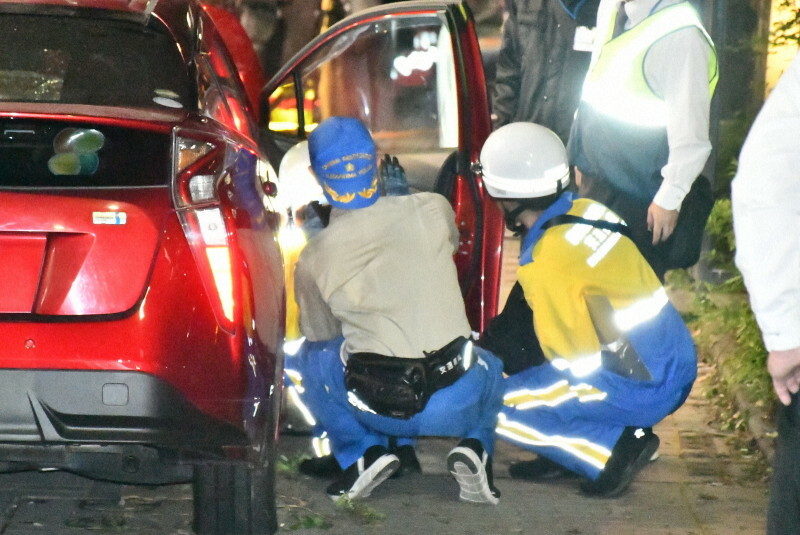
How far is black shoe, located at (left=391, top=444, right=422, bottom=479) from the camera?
15.9ft

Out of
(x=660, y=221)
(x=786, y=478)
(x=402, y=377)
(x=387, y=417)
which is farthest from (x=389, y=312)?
(x=786, y=478)

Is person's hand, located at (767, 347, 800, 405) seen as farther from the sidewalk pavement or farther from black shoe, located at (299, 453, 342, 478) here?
black shoe, located at (299, 453, 342, 478)

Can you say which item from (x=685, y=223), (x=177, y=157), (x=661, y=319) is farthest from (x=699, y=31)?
(x=177, y=157)

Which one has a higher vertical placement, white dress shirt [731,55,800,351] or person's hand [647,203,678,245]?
white dress shirt [731,55,800,351]

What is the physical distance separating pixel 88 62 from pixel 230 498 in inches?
55.5

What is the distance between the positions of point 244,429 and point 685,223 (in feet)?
7.22

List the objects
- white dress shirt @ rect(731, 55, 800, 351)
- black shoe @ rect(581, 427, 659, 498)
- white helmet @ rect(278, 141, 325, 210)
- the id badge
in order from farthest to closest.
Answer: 1. the id badge
2. white helmet @ rect(278, 141, 325, 210)
3. black shoe @ rect(581, 427, 659, 498)
4. white dress shirt @ rect(731, 55, 800, 351)

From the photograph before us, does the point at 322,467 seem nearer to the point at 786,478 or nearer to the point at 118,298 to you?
the point at 118,298

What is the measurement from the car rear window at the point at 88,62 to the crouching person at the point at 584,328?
128 cm

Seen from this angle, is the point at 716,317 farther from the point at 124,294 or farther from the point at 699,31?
the point at 124,294

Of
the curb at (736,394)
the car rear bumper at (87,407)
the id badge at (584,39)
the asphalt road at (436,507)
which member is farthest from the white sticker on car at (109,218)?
the id badge at (584,39)

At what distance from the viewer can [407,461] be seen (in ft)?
15.9

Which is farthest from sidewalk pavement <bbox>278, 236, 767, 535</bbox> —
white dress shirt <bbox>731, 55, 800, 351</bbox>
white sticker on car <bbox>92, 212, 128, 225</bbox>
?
white dress shirt <bbox>731, 55, 800, 351</bbox>

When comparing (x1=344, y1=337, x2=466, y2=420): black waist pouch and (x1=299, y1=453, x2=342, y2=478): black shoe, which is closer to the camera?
(x1=344, y1=337, x2=466, y2=420): black waist pouch
